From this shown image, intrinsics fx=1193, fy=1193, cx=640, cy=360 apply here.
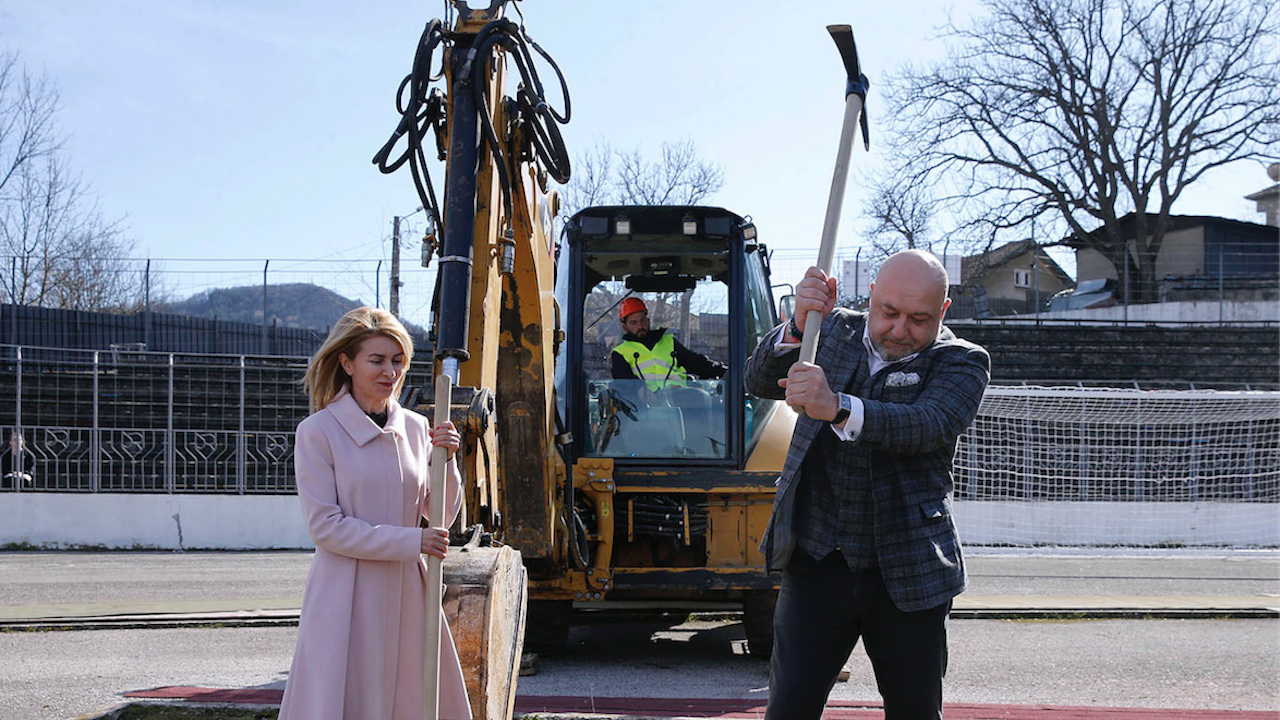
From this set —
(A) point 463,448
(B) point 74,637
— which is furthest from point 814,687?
(B) point 74,637

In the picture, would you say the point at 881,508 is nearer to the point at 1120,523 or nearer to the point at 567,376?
the point at 567,376

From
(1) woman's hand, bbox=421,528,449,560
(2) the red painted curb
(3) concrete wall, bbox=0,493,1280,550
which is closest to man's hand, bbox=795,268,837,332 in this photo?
(1) woman's hand, bbox=421,528,449,560

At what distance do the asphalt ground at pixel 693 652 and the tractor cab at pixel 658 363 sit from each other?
1.38 metres

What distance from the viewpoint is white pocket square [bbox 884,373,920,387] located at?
3.64m

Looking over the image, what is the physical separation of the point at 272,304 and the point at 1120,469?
1321cm

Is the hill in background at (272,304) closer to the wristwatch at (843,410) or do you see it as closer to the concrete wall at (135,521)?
the concrete wall at (135,521)

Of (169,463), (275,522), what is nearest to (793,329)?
(275,522)

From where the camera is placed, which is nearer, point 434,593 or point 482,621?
point 434,593

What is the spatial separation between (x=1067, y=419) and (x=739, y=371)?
9.59 m

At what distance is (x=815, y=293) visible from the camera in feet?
11.6

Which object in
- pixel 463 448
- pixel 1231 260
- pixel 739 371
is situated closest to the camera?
pixel 463 448

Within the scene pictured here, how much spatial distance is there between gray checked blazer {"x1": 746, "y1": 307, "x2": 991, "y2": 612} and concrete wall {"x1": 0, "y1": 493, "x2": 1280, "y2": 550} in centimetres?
1139

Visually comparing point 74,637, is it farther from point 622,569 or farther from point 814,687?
point 814,687

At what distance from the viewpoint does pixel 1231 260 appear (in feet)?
113
